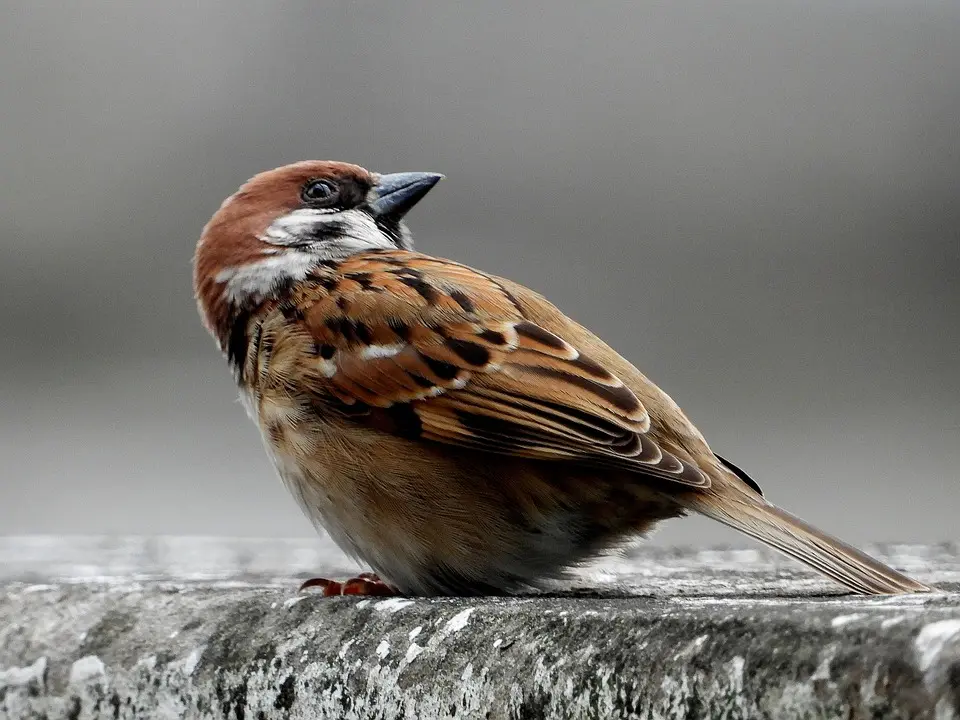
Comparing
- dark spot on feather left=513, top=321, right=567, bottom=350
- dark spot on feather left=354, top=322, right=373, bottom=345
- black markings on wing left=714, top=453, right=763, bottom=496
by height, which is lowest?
black markings on wing left=714, top=453, right=763, bottom=496

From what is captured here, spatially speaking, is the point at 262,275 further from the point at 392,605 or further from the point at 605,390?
the point at 392,605

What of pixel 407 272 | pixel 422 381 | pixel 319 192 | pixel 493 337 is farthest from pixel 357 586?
pixel 319 192

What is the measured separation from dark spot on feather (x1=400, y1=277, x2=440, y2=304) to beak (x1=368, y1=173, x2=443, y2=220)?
2.38 feet

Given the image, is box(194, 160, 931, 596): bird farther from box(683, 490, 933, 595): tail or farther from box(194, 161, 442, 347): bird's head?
box(194, 161, 442, 347): bird's head

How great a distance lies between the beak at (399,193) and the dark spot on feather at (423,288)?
725 mm

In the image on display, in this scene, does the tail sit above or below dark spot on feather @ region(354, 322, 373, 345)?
below

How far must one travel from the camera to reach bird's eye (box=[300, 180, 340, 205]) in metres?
3.27

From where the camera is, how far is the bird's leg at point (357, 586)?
2.38 m

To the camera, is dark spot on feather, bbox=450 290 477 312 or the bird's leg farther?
dark spot on feather, bbox=450 290 477 312

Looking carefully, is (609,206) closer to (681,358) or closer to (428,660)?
(681,358)

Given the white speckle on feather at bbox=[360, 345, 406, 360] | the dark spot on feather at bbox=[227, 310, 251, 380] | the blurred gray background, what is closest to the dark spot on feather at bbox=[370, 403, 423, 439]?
the white speckle on feather at bbox=[360, 345, 406, 360]

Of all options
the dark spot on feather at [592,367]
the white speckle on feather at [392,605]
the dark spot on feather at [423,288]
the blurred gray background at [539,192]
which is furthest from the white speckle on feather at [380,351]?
the blurred gray background at [539,192]

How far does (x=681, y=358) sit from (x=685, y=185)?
3.03ft

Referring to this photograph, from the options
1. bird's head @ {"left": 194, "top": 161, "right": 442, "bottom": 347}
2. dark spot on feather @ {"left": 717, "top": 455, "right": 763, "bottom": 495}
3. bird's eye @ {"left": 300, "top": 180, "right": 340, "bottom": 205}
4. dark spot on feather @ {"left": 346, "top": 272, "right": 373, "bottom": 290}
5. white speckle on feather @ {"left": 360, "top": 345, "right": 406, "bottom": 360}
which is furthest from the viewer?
bird's eye @ {"left": 300, "top": 180, "right": 340, "bottom": 205}
